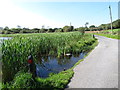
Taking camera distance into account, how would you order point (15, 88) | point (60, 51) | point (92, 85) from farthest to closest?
point (60, 51), point (92, 85), point (15, 88)

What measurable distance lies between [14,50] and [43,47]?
199 inches

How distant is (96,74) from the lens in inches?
195

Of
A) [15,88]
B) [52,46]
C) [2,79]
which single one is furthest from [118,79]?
[52,46]

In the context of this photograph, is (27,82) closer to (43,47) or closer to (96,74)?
(96,74)

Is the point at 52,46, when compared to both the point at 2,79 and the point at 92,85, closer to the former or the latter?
the point at 2,79

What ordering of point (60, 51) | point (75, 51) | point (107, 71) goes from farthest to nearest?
point (75, 51) < point (60, 51) < point (107, 71)

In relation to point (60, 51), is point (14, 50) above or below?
above

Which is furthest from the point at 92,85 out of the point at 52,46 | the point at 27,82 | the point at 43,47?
→ the point at 52,46

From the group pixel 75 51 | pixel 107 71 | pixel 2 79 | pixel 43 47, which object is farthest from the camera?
pixel 75 51

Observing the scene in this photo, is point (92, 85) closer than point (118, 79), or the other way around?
point (92, 85)

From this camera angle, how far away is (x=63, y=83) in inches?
163

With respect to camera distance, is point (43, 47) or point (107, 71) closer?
point (107, 71)

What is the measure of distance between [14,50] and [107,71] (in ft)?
14.5

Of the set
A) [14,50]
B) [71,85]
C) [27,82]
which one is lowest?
[71,85]
